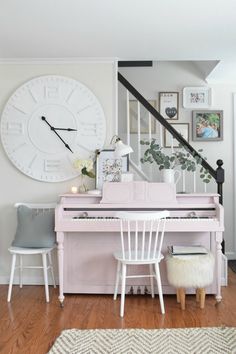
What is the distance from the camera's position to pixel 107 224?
3645 mm

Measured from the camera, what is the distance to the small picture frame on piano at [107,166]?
417 cm

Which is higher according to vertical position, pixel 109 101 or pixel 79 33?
pixel 79 33

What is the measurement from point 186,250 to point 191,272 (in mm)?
209

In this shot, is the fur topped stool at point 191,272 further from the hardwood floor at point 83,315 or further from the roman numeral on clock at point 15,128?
the roman numeral on clock at point 15,128

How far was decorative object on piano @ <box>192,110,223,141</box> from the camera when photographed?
5250 millimetres

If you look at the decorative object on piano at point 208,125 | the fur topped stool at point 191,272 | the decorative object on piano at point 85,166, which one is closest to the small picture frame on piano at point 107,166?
the decorative object on piano at point 85,166

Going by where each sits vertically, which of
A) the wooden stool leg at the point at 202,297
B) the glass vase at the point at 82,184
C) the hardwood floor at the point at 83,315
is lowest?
the hardwood floor at the point at 83,315

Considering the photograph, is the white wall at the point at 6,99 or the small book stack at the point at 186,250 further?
Result: the white wall at the point at 6,99

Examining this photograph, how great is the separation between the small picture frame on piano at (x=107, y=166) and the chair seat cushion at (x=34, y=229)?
595 millimetres

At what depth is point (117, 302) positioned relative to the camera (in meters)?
3.71

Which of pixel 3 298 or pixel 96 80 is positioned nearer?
pixel 3 298

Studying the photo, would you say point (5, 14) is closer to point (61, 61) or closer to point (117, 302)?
point (61, 61)

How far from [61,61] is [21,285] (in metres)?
2.33

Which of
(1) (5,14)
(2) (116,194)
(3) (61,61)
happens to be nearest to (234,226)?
(2) (116,194)
